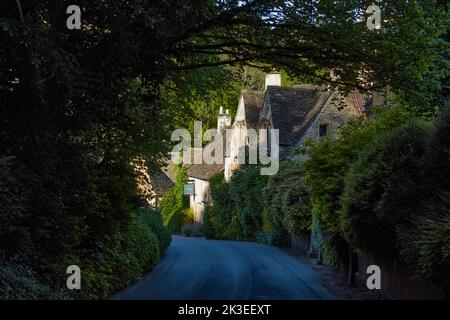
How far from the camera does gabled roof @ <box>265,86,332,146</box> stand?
4441 cm

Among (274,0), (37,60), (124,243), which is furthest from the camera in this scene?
(124,243)

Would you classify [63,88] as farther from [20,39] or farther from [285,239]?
[285,239]

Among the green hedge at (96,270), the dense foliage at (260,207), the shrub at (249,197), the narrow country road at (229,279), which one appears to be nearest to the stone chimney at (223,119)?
the dense foliage at (260,207)

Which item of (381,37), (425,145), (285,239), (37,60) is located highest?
(381,37)

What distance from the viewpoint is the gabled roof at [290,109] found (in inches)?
1748

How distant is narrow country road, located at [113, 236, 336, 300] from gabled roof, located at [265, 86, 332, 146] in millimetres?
15449

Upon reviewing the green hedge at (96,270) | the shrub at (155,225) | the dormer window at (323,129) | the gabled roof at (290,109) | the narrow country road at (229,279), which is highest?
the gabled roof at (290,109)

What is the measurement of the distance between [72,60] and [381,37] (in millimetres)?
7067

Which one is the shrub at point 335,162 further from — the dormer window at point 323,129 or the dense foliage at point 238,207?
the dormer window at point 323,129

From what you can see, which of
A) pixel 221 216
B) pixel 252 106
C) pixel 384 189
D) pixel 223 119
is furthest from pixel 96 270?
pixel 223 119

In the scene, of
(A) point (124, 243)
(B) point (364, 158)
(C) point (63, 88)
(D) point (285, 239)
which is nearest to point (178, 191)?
(D) point (285, 239)

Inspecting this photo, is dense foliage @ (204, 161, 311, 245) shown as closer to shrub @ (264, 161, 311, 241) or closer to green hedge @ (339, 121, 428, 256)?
shrub @ (264, 161, 311, 241)

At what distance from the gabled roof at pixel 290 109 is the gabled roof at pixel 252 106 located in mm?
3988

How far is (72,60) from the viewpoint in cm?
1037
